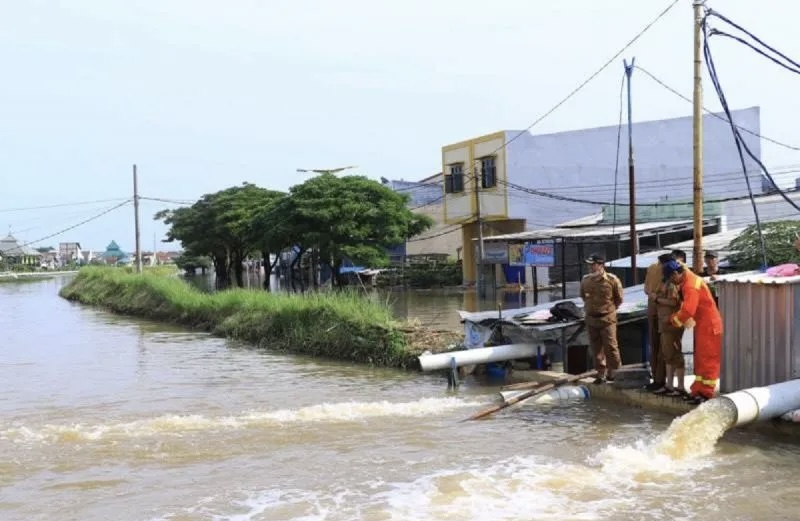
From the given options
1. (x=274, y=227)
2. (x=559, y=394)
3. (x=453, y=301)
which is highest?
(x=274, y=227)

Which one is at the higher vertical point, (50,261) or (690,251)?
(50,261)

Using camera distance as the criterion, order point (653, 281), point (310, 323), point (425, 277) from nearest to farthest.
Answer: point (653, 281) → point (310, 323) → point (425, 277)

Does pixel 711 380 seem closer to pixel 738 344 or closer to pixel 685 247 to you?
pixel 738 344

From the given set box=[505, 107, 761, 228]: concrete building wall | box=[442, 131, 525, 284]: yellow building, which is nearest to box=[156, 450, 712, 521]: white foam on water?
box=[442, 131, 525, 284]: yellow building

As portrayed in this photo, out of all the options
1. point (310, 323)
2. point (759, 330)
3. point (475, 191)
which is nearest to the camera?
point (759, 330)

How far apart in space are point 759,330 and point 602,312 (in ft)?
7.30

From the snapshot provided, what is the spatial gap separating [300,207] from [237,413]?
20.7m

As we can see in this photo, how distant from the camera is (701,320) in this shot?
914 cm

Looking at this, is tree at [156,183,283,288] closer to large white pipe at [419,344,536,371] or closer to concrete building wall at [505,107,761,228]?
concrete building wall at [505,107,761,228]

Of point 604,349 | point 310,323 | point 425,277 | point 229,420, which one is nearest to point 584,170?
point 425,277

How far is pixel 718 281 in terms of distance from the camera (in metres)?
9.59

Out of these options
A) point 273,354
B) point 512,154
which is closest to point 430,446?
point 273,354

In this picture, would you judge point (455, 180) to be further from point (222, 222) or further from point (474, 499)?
point (474, 499)

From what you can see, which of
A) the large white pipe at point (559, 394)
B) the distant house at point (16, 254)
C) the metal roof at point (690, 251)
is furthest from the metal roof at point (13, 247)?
the large white pipe at point (559, 394)
